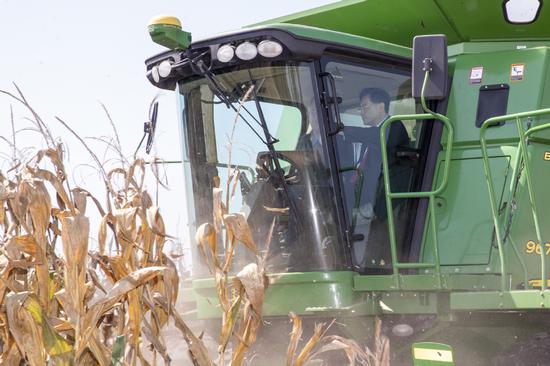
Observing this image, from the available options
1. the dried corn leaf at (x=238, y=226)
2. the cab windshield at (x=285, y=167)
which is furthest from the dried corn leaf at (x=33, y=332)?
the cab windshield at (x=285, y=167)

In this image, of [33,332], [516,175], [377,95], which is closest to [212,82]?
[377,95]

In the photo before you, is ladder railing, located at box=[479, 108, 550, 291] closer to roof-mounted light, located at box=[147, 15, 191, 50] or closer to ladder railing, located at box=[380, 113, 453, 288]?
ladder railing, located at box=[380, 113, 453, 288]

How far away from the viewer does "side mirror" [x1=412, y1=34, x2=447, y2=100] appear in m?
3.94

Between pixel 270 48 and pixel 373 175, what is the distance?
0.92 meters

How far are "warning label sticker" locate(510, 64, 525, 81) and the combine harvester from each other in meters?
0.01

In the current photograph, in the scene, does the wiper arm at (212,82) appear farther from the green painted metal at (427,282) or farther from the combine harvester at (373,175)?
the green painted metal at (427,282)

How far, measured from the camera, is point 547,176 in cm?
451

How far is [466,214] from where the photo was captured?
14.9 feet

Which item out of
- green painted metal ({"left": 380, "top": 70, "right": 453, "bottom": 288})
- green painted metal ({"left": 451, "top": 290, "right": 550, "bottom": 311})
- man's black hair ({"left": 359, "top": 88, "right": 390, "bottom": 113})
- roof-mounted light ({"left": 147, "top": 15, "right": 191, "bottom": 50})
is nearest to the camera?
green painted metal ({"left": 451, "top": 290, "right": 550, "bottom": 311})

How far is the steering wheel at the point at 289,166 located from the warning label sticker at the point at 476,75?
1202 millimetres

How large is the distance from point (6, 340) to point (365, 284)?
6.69 feet

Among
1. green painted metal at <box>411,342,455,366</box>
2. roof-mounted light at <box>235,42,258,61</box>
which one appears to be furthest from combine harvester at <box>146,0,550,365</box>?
green painted metal at <box>411,342,455,366</box>

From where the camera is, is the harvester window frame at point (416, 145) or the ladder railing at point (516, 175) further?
the harvester window frame at point (416, 145)

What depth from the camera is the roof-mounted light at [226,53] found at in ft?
14.4
